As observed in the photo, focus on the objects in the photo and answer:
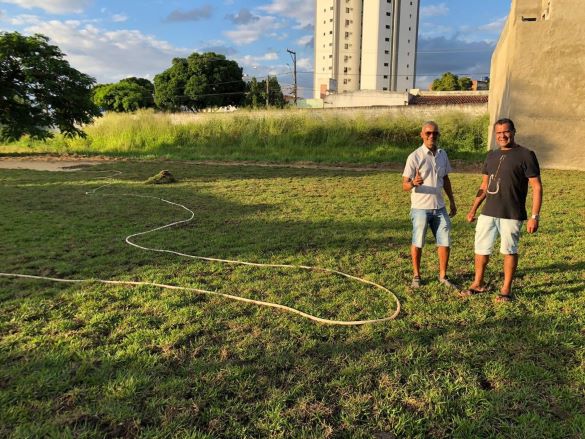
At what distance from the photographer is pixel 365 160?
1516cm

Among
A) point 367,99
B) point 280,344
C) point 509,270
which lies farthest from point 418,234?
point 367,99

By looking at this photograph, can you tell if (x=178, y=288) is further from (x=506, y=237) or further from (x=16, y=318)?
(x=506, y=237)

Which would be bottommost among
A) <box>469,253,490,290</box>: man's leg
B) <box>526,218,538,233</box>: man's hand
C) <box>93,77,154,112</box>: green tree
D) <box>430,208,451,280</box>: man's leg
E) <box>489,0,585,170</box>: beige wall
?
<box>469,253,490,290</box>: man's leg

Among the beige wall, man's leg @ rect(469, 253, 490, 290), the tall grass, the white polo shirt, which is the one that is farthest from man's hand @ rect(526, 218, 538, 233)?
the tall grass

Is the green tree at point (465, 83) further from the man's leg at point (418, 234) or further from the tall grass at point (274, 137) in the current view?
the man's leg at point (418, 234)

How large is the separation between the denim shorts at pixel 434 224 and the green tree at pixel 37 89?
1726 centimetres

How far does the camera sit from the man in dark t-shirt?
11.5 ft

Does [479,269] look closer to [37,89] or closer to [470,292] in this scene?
[470,292]

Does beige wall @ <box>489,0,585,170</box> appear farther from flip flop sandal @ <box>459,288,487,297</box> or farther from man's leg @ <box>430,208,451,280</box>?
flip flop sandal @ <box>459,288,487,297</box>

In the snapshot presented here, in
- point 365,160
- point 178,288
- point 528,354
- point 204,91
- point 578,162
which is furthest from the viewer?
point 204,91

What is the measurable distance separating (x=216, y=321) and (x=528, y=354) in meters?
2.13

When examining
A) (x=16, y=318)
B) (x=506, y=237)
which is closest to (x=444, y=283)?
(x=506, y=237)

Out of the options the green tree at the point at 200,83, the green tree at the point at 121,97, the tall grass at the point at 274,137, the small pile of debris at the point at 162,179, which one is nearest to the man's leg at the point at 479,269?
the small pile of debris at the point at 162,179

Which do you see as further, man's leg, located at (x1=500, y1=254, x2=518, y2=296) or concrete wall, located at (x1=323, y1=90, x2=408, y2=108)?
concrete wall, located at (x1=323, y1=90, x2=408, y2=108)
